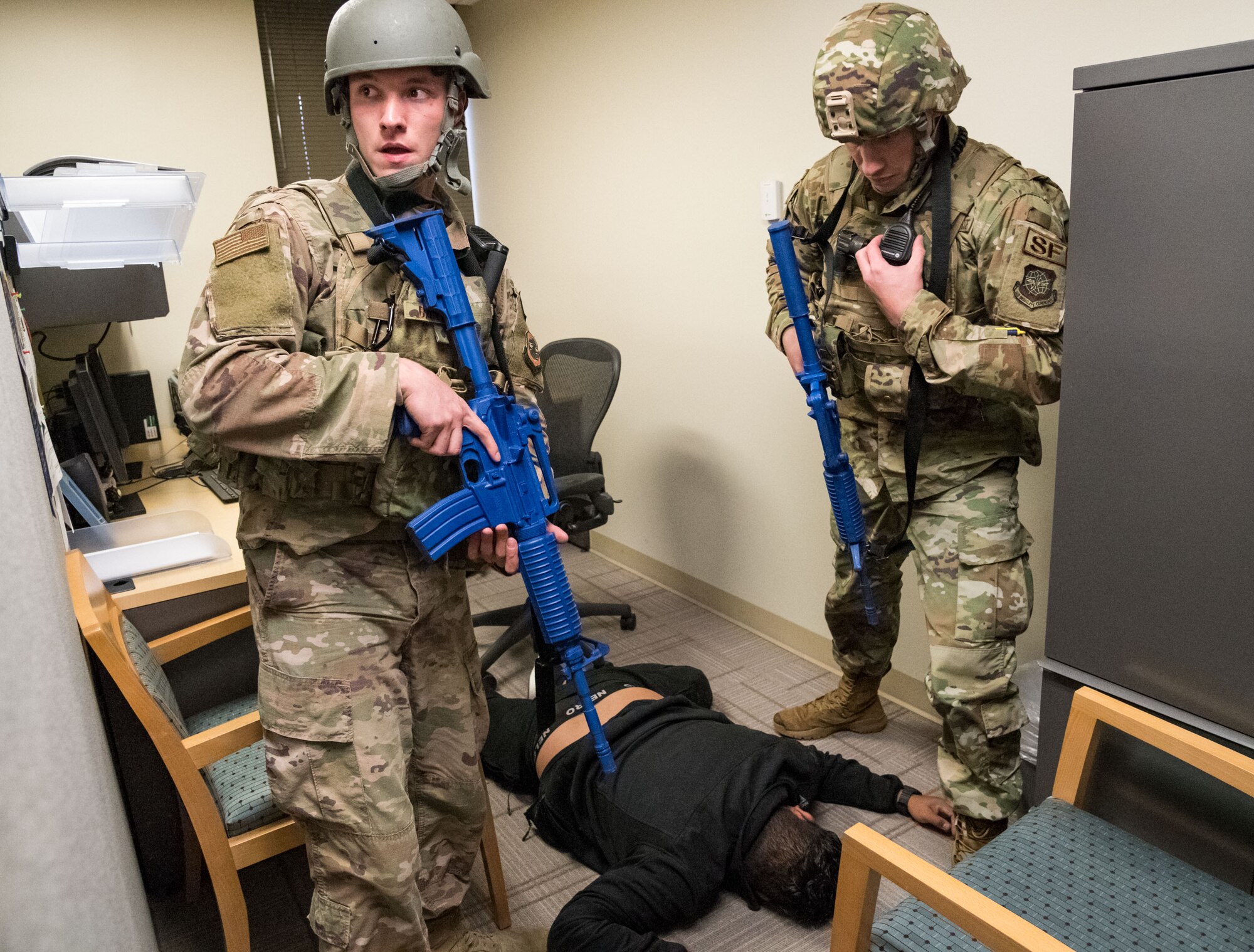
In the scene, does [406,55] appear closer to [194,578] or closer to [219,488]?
[194,578]

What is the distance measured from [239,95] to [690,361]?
1917mm

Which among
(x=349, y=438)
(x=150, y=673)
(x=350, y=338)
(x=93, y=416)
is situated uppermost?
(x=350, y=338)

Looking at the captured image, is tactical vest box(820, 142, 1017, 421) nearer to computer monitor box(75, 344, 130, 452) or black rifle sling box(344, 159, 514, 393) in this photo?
black rifle sling box(344, 159, 514, 393)

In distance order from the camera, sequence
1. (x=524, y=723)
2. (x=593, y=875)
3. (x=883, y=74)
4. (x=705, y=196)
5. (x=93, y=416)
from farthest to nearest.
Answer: (x=705, y=196) < (x=93, y=416) < (x=524, y=723) < (x=593, y=875) < (x=883, y=74)

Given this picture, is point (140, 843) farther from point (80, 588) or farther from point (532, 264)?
point (532, 264)

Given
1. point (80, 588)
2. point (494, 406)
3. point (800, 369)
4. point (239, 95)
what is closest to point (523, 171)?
point (239, 95)

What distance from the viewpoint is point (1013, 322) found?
5.29 ft

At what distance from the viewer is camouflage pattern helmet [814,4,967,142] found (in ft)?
5.12

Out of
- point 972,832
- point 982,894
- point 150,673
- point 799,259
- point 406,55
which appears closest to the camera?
point 982,894

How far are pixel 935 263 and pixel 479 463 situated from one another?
94 centimetres

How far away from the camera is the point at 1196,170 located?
1067 millimetres

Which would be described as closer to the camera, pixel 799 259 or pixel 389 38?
pixel 389 38

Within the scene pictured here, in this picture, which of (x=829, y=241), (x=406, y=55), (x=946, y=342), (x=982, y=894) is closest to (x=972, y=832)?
(x=982, y=894)

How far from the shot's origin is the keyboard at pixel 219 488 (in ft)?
7.62
